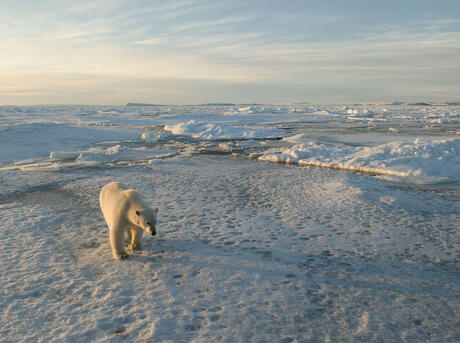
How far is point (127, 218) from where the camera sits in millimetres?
4441

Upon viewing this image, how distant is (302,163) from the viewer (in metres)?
12.5

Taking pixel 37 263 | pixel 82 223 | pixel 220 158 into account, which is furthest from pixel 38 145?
pixel 37 263

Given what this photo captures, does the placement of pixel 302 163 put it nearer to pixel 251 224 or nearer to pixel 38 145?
pixel 251 224

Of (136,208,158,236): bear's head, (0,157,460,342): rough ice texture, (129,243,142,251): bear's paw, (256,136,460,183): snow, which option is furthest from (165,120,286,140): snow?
(136,208,158,236): bear's head

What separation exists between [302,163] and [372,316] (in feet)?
31.1

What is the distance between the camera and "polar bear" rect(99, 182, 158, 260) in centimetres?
422

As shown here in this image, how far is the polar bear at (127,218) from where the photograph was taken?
4219mm

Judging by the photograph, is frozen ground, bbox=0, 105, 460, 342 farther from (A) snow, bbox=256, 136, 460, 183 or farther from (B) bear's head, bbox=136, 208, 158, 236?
(A) snow, bbox=256, 136, 460, 183

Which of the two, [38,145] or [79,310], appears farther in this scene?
[38,145]

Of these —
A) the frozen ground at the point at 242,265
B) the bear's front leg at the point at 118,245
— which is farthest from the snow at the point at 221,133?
the bear's front leg at the point at 118,245

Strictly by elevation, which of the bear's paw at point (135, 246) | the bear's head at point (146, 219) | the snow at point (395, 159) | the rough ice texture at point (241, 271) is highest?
the bear's head at point (146, 219)

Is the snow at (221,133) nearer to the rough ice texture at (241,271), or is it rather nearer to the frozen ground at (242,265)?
the frozen ground at (242,265)

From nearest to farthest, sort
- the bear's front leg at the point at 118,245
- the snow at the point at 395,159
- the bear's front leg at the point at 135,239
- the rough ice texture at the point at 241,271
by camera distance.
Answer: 1. the rough ice texture at the point at 241,271
2. the bear's front leg at the point at 118,245
3. the bear's front leg at the point at 135,239
4. the snow at the point at 395,159

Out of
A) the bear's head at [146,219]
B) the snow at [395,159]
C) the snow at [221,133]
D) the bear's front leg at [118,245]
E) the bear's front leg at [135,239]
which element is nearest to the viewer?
the bear's head at [146,219]
